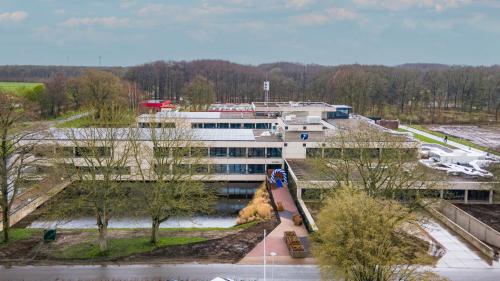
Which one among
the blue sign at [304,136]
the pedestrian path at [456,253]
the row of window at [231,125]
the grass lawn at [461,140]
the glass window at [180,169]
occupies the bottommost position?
the pedestrian path at [456,253]

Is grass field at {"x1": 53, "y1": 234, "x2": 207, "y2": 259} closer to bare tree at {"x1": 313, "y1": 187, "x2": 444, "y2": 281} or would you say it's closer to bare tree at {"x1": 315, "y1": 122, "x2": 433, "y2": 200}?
bare tree at {"x1": 315, "y1": 122, "x2": 433, "y2": 200}

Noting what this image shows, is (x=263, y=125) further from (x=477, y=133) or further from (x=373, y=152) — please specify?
(x=477, y=133)

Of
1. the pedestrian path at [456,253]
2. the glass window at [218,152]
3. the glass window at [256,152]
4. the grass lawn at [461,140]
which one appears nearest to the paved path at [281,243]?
the pedestrian path at [456,253]

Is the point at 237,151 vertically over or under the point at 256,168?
over

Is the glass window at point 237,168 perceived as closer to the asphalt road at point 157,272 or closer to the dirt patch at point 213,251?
the dirt patch at point 213,251

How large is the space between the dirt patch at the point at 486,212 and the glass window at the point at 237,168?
2551 cm

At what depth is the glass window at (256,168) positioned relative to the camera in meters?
58.2

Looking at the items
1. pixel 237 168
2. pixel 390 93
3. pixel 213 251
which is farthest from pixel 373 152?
pixel 390 93

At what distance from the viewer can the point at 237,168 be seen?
57.9 meters

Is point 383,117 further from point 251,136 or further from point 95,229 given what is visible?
point 95,229

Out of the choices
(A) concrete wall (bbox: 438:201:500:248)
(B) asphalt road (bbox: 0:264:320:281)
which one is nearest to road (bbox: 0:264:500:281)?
(B) asphalt road (bbox: 0:264:320:281)

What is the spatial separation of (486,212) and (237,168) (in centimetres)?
2903

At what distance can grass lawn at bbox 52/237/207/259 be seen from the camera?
31875 millimetres

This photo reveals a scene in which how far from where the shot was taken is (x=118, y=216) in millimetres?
41594
